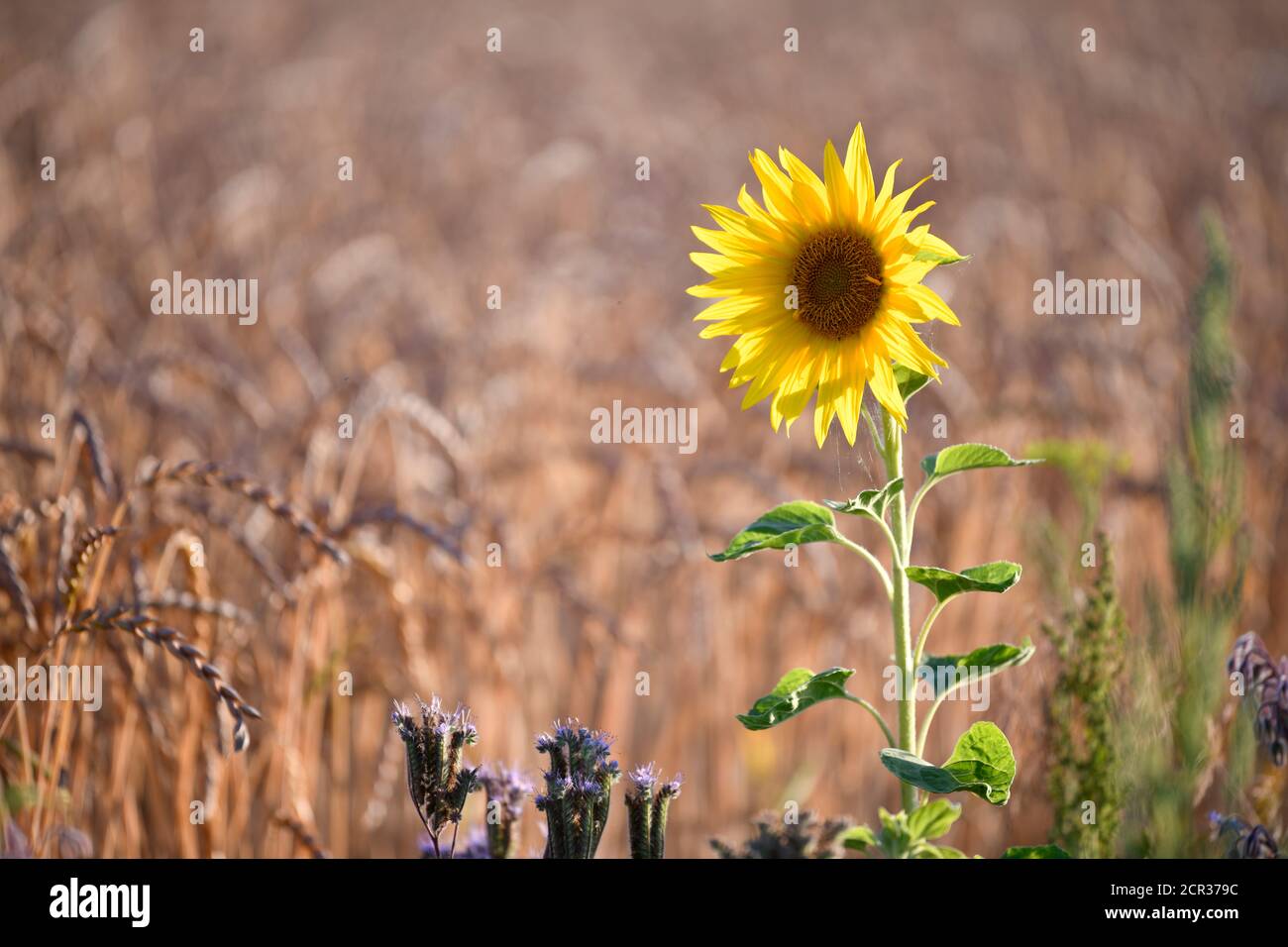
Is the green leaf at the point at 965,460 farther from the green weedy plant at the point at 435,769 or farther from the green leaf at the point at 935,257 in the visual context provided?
the green weedy plant at the point at 435,769

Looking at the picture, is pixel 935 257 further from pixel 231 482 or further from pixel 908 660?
pixel 231 482

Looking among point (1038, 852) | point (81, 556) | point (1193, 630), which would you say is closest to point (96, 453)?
point (81, 556)

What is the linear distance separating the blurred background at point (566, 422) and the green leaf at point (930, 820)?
34 centimetres

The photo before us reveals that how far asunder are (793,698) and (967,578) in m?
0.19

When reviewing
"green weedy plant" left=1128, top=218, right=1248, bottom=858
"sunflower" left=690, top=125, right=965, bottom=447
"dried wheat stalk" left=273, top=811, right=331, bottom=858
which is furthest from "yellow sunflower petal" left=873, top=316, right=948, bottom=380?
"dried wheat stalk" left=273, top=811, right=331, bottom=858

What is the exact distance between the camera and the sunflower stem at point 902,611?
99 centimetres

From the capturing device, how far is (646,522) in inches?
153

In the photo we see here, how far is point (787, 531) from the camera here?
98cm

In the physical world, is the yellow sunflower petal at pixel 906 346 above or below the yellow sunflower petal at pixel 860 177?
below

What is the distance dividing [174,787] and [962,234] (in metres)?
3.38

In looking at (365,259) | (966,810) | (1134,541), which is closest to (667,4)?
(365,259)

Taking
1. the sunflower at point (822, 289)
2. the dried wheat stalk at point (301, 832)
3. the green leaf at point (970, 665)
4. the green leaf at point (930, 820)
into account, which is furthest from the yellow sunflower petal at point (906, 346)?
the dried wheat stalk at point (301, 832)

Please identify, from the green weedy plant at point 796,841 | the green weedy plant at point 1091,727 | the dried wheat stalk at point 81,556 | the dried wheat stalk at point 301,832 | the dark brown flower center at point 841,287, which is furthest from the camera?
the dried wheat stalk at point 301,832
